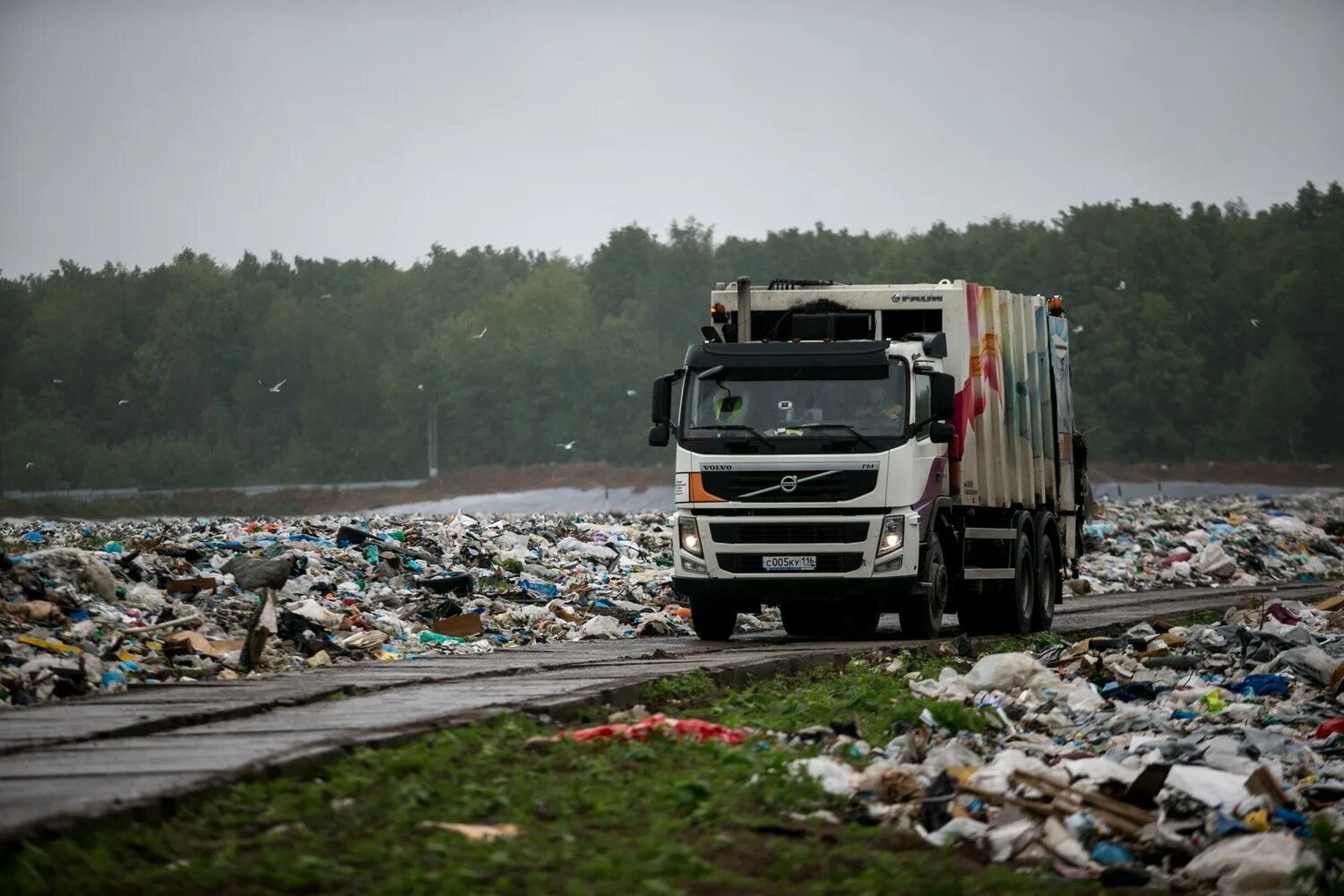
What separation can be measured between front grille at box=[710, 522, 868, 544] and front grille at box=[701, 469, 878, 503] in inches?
10.5

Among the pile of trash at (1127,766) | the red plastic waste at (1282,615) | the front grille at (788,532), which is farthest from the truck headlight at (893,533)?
the red plastic waste at (1282,615)

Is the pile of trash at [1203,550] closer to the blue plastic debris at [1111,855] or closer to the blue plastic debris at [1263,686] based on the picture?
the blue plastic debris at [1263,686]

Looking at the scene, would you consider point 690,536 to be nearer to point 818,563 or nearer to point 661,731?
point 818,563

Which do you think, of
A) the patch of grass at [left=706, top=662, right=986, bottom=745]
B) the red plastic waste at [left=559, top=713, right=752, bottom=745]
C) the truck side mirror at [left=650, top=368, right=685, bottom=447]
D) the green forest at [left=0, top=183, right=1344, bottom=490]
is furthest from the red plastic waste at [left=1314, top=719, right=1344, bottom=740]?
the green forest at [left=0, top=183, right=1344, bottom=490]

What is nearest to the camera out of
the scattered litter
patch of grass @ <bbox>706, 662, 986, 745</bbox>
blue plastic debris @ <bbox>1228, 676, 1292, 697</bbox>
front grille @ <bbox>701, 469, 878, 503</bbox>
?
the scattered litter

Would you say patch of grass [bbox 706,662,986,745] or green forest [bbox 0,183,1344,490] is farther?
green forest [bbox 0,183,1344,490]

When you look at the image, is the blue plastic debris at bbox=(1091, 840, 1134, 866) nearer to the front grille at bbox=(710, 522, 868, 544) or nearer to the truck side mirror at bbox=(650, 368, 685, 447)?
the front grille at bbox=(710, 522, 868, 544)

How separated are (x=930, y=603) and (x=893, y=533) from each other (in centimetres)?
120

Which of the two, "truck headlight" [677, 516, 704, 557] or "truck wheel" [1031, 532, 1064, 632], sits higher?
"truck headlight" [677, 516, 704, 557]

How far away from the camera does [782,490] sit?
17.4 m

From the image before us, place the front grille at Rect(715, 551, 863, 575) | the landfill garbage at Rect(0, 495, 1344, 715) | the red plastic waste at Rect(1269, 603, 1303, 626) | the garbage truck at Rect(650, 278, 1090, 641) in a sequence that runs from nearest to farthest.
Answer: the landfill garbage at Rect(0, 495, 1344, 715) → the garbage truck at Rect(650, 278, 1090, 641) → the front grille at Rect(715, 551, 863, 575) → the red plastic waste at Rect(1269, 603, 1303, 626)

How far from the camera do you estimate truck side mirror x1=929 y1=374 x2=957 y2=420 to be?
1731 cm

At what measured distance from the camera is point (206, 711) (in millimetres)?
10633

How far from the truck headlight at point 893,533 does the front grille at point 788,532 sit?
163mm
